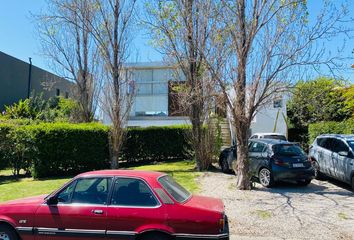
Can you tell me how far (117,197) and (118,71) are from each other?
12.2 m

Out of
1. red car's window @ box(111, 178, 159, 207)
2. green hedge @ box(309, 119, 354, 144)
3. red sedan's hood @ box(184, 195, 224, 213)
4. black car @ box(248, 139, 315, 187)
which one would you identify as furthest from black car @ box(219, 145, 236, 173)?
red car's window @ box(111, 178, 159, 207)

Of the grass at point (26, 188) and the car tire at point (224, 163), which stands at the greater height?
the car tire at point (224, 163)

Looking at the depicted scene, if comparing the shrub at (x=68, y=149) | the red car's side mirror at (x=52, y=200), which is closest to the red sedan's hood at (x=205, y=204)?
the red car's side mirror at (x=52, y=200)

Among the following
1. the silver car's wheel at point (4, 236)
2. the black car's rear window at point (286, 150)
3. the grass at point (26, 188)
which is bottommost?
the grass at point (26, 188)

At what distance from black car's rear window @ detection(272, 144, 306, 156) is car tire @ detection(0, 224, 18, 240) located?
8754mm

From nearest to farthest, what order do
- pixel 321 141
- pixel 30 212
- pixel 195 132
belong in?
pixel 30 212, pixel 321 141, pixel 195 132

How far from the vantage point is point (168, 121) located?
3047 cm

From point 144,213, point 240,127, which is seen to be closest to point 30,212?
point 144,213

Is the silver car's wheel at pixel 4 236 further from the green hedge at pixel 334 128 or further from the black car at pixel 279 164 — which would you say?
the green hedge at pixel 334 128

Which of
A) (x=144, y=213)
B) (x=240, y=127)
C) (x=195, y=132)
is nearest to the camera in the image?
(x=144, y=213)

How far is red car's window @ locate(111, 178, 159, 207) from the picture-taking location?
218 inches

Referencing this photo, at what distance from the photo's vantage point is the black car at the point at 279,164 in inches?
463

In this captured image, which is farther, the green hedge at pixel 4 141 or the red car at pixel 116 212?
the green hedge at pixel 4 141

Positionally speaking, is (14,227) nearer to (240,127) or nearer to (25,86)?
(240,127)
